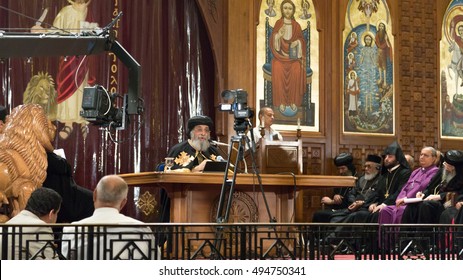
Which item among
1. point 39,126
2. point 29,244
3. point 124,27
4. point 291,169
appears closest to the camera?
point 29,244

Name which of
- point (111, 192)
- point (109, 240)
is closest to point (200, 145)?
point (111, 192)

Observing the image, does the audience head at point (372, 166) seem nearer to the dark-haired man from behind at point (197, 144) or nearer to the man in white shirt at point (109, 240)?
the dark-haired man from behind at point (197, 144)

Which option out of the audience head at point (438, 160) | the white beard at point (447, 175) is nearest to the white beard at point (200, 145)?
the white beard at point (447, 175)

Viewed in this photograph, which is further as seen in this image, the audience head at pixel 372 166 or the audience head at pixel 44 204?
the audience head at pixel 372 166

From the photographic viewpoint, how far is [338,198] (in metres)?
11.8

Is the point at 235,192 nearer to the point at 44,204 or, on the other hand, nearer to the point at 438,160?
the point at 44,204

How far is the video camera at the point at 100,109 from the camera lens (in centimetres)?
750

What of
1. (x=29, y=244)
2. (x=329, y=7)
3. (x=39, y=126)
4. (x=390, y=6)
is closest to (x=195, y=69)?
(x=329, y=7)

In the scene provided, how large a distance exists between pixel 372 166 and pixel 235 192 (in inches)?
155

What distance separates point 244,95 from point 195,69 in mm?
4359

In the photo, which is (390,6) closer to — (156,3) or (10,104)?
(156,3)

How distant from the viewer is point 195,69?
12047 millimetres

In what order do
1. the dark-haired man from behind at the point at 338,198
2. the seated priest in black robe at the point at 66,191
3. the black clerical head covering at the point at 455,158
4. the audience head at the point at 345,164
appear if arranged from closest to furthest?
the seated priest in black robe at the point at 66,191 < the black clerical head covering at the point at 455,158 < the dark-haired man from behind at the point at 338,198 < the audience head at the point at 345,164

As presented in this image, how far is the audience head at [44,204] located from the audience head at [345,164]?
7151 mm
